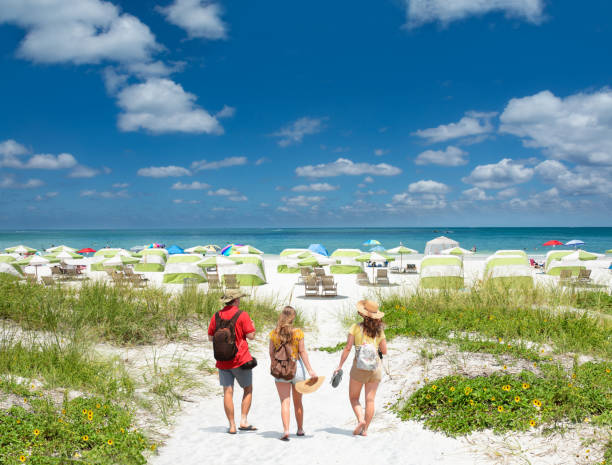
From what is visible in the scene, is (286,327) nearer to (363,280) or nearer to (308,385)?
(308,385)

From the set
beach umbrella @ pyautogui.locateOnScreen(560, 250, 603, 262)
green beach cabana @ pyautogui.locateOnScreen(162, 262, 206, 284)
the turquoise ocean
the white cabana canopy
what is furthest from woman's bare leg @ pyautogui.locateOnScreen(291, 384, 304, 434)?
the turquoise ocean

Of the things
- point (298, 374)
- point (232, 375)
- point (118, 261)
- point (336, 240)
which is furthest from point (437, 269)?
point (336, 240)

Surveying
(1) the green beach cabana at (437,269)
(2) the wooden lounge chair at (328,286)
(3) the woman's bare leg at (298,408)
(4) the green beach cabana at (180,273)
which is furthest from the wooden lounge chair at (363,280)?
(3) the woman's bare leg at (298,408)

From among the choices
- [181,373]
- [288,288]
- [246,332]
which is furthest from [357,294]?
[246,332]

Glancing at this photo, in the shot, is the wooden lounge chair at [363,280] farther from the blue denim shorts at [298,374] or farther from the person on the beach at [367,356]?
the blue denim shorts at [298,374]

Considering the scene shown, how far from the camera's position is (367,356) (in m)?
4.20

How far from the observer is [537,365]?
5.24 metres

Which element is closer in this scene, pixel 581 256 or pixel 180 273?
pixel 180 273

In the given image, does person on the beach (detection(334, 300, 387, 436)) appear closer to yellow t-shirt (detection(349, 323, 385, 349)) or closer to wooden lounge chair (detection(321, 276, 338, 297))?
yellow t-shirt (detection(349, 323, 385, 349))

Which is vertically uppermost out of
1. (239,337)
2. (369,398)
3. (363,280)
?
(239,337)

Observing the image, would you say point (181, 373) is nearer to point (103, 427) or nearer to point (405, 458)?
point (103, 427)

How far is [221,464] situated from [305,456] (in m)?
0.75

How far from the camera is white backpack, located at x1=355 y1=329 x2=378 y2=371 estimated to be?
4.18 meters

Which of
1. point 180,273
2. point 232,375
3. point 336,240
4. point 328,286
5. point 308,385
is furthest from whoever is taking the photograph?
point 336,240
